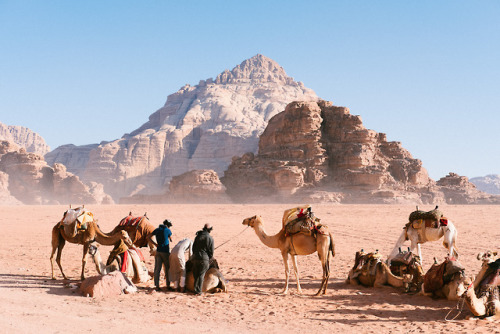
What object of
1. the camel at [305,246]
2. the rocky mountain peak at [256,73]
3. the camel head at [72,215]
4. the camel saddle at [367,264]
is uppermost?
the rocky mountain peak at [256,73]

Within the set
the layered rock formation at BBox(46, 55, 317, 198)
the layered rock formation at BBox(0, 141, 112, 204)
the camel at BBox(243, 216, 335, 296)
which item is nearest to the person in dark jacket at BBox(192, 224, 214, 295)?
the camel at BBox(243, 216, 335, 296)

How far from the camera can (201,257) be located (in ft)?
27.6

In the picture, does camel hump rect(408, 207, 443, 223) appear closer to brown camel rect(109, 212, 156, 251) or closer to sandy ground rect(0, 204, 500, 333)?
sandy ground rect(0, 204, 500, 333)

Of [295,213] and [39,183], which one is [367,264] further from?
[39,183]

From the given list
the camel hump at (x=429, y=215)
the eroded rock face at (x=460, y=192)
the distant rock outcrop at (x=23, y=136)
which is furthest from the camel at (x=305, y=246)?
the distant rock outcrop at (x=23, y=136)

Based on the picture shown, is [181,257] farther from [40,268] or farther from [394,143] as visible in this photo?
[394,143]

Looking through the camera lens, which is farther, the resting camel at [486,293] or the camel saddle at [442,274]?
the camel saddle at [442,274]

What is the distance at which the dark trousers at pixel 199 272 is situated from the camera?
841 centimetres

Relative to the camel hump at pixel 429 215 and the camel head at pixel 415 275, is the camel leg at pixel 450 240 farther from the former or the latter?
the camel head at pixel 415 275

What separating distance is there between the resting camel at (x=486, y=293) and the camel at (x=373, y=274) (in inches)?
79.3

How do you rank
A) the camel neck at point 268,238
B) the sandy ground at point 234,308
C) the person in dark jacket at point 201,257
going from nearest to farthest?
the sandy ground at point 234,308, the person in dark jacket at point 201,257, the camel neck at point 268,238

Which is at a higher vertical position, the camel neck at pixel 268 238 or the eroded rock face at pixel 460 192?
the eroded rock face at pixel 460 192

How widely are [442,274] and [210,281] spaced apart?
13.9 feet

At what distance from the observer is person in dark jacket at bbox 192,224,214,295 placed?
841 cm
